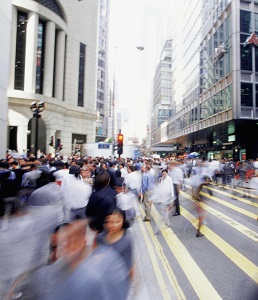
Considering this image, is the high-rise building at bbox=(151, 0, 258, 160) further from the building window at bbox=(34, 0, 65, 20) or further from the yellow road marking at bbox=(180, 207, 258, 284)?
the yellow road marking at bbox=(180, 207, 258, 284)

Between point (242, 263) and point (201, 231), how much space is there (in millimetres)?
2349

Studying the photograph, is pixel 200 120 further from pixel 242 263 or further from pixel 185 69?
pixel 242 263

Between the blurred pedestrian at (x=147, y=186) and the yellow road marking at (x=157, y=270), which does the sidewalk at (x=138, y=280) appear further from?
the blurred pedestrian at (x=147, y=186)

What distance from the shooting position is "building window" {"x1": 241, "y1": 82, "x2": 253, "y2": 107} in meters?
26.9

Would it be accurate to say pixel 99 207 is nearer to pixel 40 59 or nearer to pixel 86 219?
pixel 86 219

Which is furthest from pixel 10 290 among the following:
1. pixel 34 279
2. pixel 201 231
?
pixel 201 231

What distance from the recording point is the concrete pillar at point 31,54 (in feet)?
104

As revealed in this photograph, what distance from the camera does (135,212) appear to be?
6637mm

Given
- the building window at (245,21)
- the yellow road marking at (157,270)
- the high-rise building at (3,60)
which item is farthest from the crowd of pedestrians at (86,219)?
the building window at (245,21)

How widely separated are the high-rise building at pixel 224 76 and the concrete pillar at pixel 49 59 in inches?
813

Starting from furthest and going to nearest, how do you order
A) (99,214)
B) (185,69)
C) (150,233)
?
(185,69)
(150,233)
(99,214)

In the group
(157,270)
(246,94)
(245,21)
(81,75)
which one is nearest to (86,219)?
(157,270)

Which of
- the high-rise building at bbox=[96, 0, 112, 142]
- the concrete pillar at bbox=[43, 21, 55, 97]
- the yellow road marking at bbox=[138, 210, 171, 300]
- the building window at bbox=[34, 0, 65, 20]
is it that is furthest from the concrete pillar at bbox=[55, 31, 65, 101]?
the high-rise building at bbox=[96, 0, 112, 142]

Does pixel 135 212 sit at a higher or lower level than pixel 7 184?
lower
